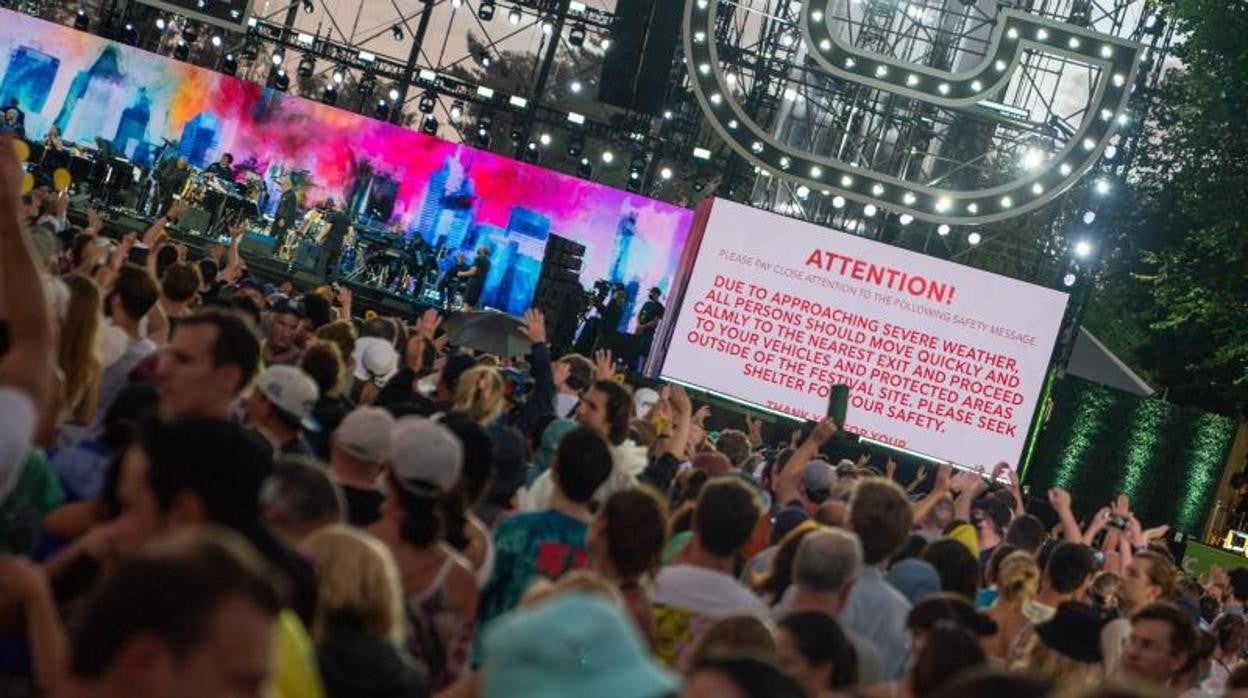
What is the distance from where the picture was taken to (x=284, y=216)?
2620 centimetres

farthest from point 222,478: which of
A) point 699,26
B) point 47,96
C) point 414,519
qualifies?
point 47,96

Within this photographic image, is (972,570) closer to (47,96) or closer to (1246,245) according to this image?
(1246,245)

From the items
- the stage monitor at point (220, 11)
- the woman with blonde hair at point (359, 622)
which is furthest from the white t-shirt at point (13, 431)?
the stage monitor at point (220, 11)

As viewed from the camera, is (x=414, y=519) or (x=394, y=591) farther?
(x=414, y=519)

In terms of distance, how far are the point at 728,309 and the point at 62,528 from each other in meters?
15.0

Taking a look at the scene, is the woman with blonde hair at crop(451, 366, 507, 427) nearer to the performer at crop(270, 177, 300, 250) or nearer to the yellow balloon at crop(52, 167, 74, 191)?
the yellow balloon at crop(52, 167, 74, 191)

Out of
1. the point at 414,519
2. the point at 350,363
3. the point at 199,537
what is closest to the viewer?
the point at 199,537

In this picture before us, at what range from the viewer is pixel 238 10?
66.1 feet

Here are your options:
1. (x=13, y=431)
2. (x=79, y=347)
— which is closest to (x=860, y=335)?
(x=79, y=347)

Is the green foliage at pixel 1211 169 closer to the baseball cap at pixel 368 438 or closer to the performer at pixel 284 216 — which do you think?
the performer at pixel 284 216

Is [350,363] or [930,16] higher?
[930,16]

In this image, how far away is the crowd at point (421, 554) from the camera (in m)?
2.69

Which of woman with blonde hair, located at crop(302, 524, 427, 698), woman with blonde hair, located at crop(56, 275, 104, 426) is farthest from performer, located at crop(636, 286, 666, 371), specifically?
woman with blonde hair, located at crop(302, 524, 427, 698)

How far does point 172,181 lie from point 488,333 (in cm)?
1447
